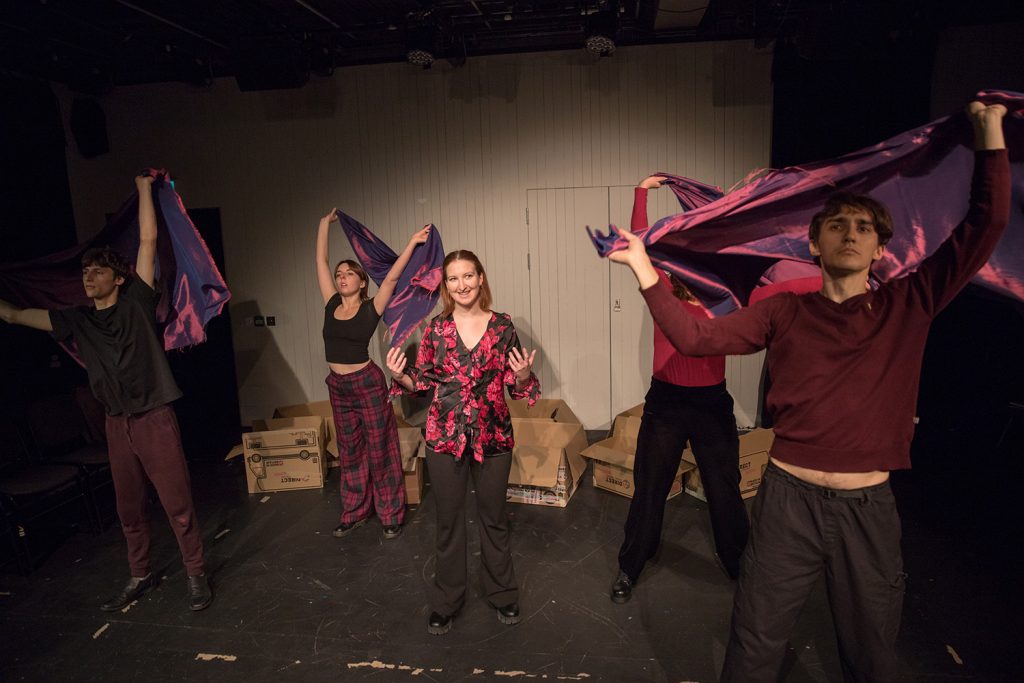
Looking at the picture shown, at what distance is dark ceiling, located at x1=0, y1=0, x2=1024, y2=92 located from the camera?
4.06 metres

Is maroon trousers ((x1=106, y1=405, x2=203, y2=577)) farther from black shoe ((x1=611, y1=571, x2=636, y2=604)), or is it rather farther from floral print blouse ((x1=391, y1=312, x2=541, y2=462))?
black shoe ((x1=611, y1=571, x2=636, y2=604))

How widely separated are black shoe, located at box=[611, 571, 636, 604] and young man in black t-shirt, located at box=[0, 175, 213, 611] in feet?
6.61

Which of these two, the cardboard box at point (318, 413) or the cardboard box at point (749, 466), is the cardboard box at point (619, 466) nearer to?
the cardboard box at point (749, 466)

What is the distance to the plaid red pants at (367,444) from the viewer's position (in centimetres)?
345

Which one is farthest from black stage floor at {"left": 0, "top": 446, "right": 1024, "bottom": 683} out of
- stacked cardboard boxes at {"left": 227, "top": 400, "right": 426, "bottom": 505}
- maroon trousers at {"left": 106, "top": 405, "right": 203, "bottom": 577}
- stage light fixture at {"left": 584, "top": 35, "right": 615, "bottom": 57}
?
stage light fixture at {"left": 584, "top": 35, "right": 615, "bottom": 57}

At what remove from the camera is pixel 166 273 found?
130 inches

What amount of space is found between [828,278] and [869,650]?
1.06 metres

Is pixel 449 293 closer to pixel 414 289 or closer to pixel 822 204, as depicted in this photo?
pixel 414 289

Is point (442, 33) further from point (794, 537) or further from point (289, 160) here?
point (794, 537)

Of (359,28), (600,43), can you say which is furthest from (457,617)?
(359,28)

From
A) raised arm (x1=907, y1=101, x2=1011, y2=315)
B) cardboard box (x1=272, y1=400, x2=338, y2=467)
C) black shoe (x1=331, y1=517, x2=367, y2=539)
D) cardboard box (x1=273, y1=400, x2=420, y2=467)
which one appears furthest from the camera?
cardboard box (x1=272, y1=400, x2=338, y2=467)

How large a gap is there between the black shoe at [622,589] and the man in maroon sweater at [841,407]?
1.14 m

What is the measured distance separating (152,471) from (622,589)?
2323 millimetres

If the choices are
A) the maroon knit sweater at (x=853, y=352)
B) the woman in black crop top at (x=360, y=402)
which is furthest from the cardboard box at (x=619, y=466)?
the maroon knit sweater at (x=853, y=352)
